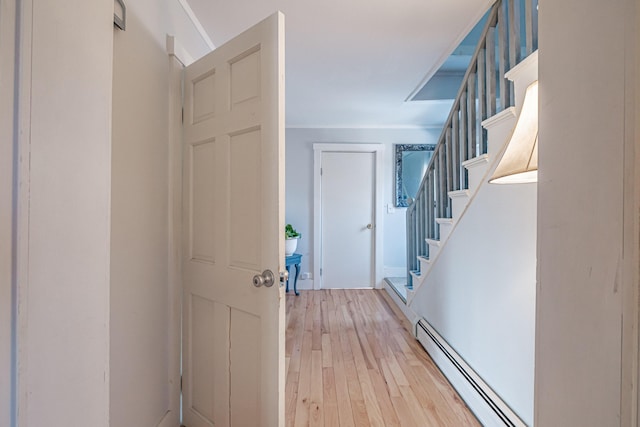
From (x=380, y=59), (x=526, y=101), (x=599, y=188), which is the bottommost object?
(x=599, y=188)

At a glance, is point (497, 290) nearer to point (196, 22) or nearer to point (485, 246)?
point (485, 246)

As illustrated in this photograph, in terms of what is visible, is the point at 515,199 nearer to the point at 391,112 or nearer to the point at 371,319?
the point at 371,319

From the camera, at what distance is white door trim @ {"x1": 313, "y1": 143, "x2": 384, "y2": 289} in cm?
413

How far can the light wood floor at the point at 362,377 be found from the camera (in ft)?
5.18

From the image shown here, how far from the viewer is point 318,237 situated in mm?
4141

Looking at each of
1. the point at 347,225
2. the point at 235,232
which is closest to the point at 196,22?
the point at 235,232

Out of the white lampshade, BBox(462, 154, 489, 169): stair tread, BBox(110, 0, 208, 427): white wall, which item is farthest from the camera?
BBox(462, 154, 489, 169): stair tread

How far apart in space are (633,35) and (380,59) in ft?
7.08

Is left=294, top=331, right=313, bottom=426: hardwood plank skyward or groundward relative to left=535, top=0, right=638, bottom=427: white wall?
groundward

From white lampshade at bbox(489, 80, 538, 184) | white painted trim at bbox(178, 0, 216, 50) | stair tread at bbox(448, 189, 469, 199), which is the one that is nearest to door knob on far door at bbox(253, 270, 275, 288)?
white lampshade at bbox(489, 80, 538, 184)

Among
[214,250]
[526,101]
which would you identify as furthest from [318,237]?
[526,101]

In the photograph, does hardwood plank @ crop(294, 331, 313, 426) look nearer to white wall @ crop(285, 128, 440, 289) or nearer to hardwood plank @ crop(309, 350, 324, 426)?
hardwood plank @ crop(309, 350, 324, 426)

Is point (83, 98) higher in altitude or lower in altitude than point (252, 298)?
higher

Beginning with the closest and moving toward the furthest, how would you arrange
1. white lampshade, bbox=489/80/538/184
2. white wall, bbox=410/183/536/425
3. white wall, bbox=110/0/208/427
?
1. white lampshade, bbox=489/80/538/184
2. white wall, bbox=110/0/208/427
3. white wall, bbox=410/183/536/425
